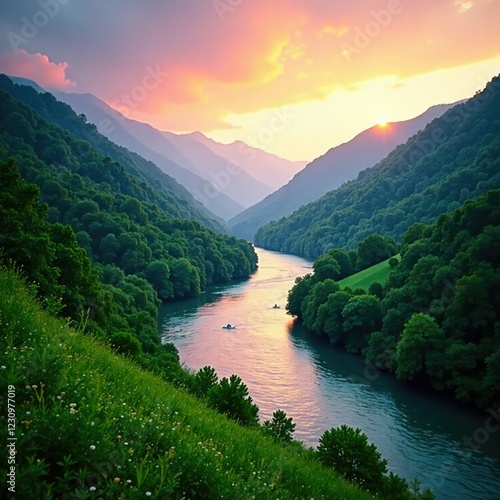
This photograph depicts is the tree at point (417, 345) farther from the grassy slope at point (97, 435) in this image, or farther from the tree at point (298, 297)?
the grassy slope at point (97, 435)

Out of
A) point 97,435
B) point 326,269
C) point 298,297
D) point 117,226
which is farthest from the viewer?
point 117,226

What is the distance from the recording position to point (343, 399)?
153 ft

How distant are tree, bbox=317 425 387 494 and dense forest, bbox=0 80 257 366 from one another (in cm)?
1358

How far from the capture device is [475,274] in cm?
5094

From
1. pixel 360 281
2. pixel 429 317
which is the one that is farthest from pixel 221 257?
pixel 429 317

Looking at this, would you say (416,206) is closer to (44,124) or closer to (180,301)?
(180,301)

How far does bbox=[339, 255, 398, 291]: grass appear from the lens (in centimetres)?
8075

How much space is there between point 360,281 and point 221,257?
59.4m

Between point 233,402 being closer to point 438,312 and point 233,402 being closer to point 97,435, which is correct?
point 97,435

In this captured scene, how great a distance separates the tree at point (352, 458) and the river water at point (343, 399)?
13.8 m

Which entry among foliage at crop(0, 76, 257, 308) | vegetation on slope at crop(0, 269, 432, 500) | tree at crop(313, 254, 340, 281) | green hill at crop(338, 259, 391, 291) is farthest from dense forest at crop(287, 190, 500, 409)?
foliage at crop(0, 76, 257, 308)

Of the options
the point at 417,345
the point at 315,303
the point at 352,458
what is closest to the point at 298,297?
the point at 315,303

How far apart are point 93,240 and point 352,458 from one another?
9374cm

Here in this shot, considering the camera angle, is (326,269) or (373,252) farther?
(373,252)
